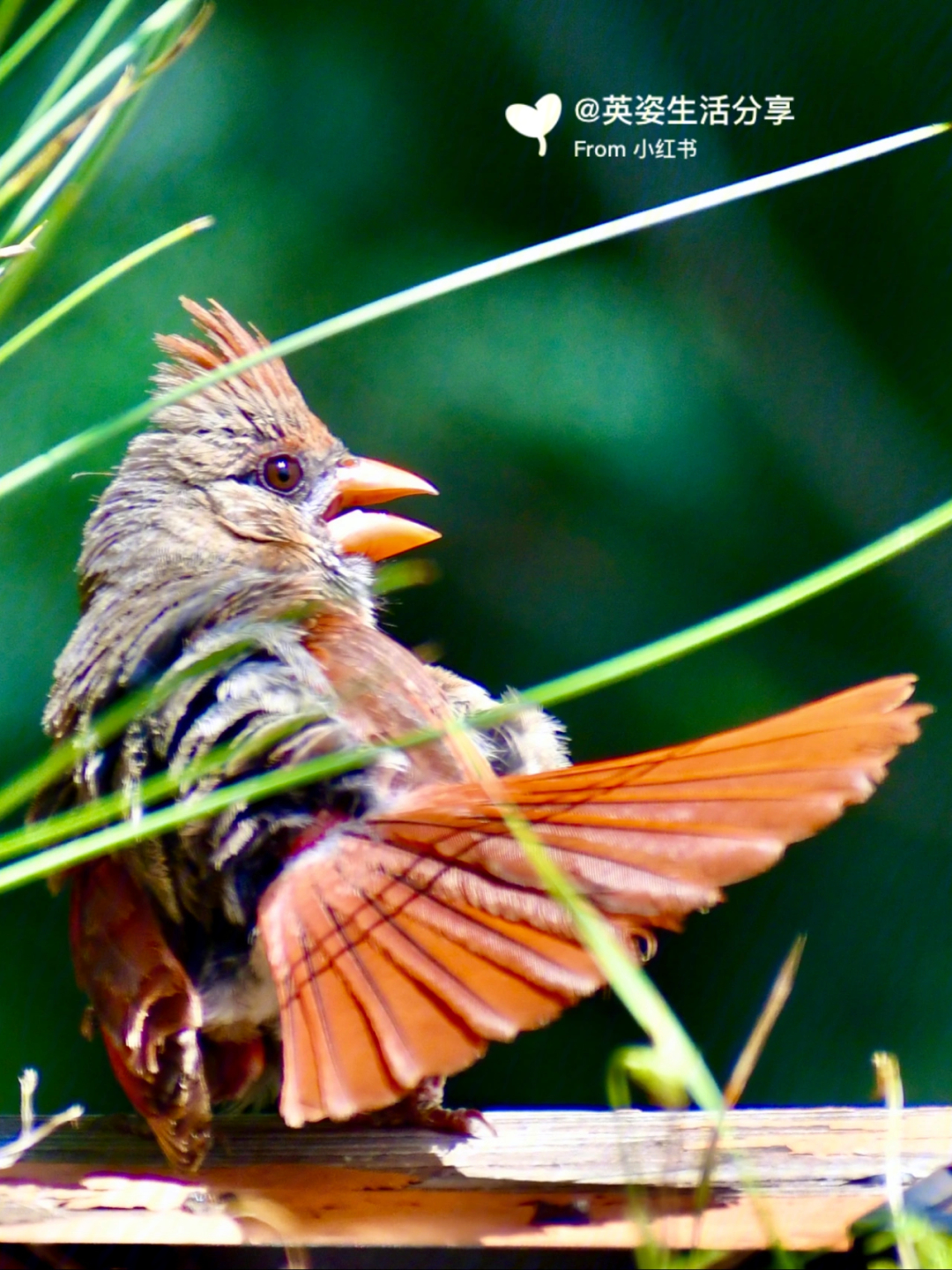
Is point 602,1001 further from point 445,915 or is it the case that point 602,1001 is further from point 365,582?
point 445,915

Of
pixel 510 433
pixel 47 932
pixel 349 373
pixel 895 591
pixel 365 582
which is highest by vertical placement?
pixel 349 373

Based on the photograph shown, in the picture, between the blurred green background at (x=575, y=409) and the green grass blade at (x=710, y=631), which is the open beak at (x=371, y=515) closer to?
the blurred green background at (x=575, y=409)

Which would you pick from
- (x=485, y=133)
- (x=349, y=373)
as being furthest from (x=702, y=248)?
(x=349, y=373)

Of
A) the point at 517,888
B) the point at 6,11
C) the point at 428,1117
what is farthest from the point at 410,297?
the point at 428,1117

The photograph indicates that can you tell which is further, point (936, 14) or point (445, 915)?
point (936, 14)

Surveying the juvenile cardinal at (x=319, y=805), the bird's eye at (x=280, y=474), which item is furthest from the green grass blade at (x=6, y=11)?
the bird's eye at (x=280, y=474)
